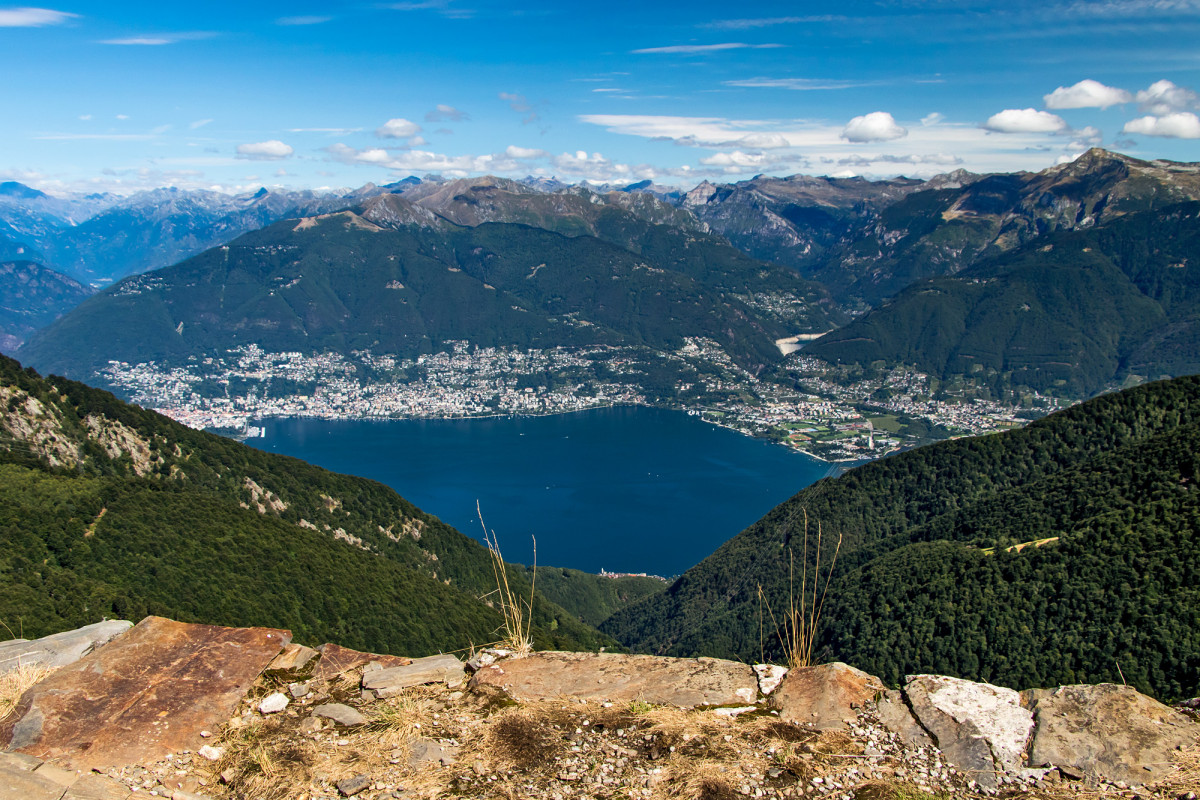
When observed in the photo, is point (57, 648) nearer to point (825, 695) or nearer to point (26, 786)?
point (26, 786)

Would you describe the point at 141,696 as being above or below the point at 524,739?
above

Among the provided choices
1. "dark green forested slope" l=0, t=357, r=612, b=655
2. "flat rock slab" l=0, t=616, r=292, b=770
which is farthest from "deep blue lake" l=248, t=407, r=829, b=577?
"flat rock slab" l=0, t=616, r=292, b=770

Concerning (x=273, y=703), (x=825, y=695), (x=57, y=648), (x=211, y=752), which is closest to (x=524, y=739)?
(x=273, y=703)

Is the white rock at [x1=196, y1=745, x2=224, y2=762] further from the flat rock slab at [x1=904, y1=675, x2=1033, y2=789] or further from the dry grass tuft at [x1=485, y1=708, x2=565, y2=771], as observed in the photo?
the flat rock slab at [x1=904, y1=675, x2=1033, y2=789]

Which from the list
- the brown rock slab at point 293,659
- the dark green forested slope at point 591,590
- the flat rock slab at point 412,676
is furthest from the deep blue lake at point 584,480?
the flat rock slab at point 412,676

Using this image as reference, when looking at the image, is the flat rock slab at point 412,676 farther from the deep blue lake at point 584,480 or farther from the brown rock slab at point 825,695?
the deep blue lake at point 584,480
